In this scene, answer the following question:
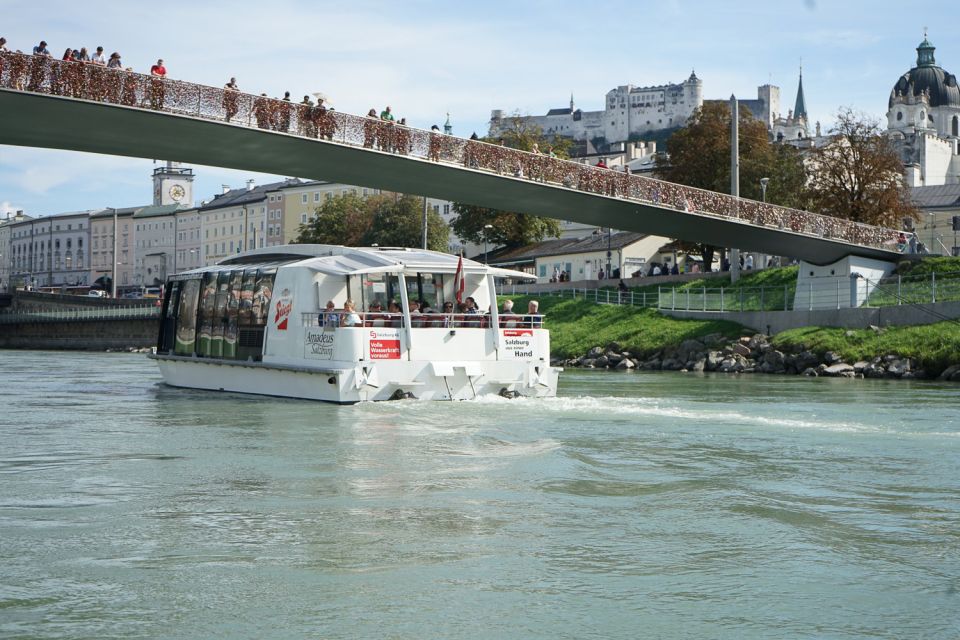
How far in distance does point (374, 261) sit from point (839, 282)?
84.4ft

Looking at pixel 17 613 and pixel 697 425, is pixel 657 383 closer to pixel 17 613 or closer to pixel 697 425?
pixel 697 425

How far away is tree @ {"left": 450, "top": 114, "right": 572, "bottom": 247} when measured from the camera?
279 feet

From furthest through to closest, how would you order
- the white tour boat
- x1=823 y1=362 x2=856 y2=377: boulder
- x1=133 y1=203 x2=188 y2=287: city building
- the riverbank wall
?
x1=133 y1=203 x2=188 y2=287: city building, the riverbank wall, x1=823 y1=362 x2=856 y2=377: boulder, the white tour boat

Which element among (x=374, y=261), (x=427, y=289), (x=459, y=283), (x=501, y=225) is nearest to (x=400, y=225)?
(x=501, y=225)

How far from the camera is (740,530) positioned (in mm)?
11453

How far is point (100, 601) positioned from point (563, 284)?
208ft

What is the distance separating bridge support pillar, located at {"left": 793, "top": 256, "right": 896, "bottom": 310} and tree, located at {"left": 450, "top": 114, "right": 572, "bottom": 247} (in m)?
37.9

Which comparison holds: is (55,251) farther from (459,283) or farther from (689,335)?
(459,283)

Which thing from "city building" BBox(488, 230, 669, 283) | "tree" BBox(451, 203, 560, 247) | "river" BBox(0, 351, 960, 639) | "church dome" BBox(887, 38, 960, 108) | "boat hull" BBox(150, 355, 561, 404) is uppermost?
"church dome" BBox(887, 38, 960, 108)

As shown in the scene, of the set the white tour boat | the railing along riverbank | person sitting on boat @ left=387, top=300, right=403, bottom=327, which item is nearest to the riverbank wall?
the railing along riverbank

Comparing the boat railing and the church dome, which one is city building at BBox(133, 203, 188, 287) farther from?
the boat railing

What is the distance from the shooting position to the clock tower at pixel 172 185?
17850 cm

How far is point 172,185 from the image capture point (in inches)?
7057

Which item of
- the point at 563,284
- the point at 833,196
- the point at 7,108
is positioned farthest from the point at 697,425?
the point at 563,284
